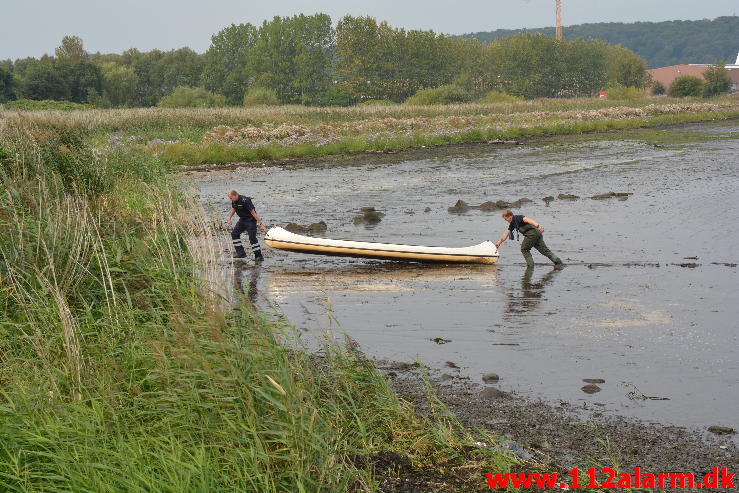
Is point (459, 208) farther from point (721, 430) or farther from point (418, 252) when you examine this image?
point (721, 430)

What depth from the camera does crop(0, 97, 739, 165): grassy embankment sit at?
41.1 m

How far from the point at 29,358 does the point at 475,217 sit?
17.0m

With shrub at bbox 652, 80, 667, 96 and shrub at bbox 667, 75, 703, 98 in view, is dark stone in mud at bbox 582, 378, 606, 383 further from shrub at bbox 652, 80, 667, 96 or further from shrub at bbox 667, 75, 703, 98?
shrub at bbox 652, 80, 667, 96

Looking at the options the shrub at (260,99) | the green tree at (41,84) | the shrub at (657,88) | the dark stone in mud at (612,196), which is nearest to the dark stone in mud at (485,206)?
the dark stone in mud at (612,196)

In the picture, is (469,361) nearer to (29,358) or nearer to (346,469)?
(346,469)

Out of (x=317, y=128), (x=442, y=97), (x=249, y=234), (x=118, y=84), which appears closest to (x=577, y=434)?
(x=249, y=234)

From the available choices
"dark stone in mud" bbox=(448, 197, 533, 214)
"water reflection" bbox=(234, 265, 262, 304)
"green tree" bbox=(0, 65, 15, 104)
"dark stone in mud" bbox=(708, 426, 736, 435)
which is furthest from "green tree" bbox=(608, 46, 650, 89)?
"dark stone in mud" bbox=(708, 426, 736, 435)

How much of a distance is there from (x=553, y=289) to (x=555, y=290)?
3.8 inches

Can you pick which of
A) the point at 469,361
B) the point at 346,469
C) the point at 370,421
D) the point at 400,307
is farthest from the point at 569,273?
the point at 346,469

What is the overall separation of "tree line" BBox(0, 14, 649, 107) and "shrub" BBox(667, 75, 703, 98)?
20.6 m

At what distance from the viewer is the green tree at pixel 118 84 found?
101750 millimetres

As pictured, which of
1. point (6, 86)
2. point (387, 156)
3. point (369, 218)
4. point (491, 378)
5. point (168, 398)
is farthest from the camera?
point (6, 86)

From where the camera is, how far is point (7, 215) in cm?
1081

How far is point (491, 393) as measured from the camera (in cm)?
941
